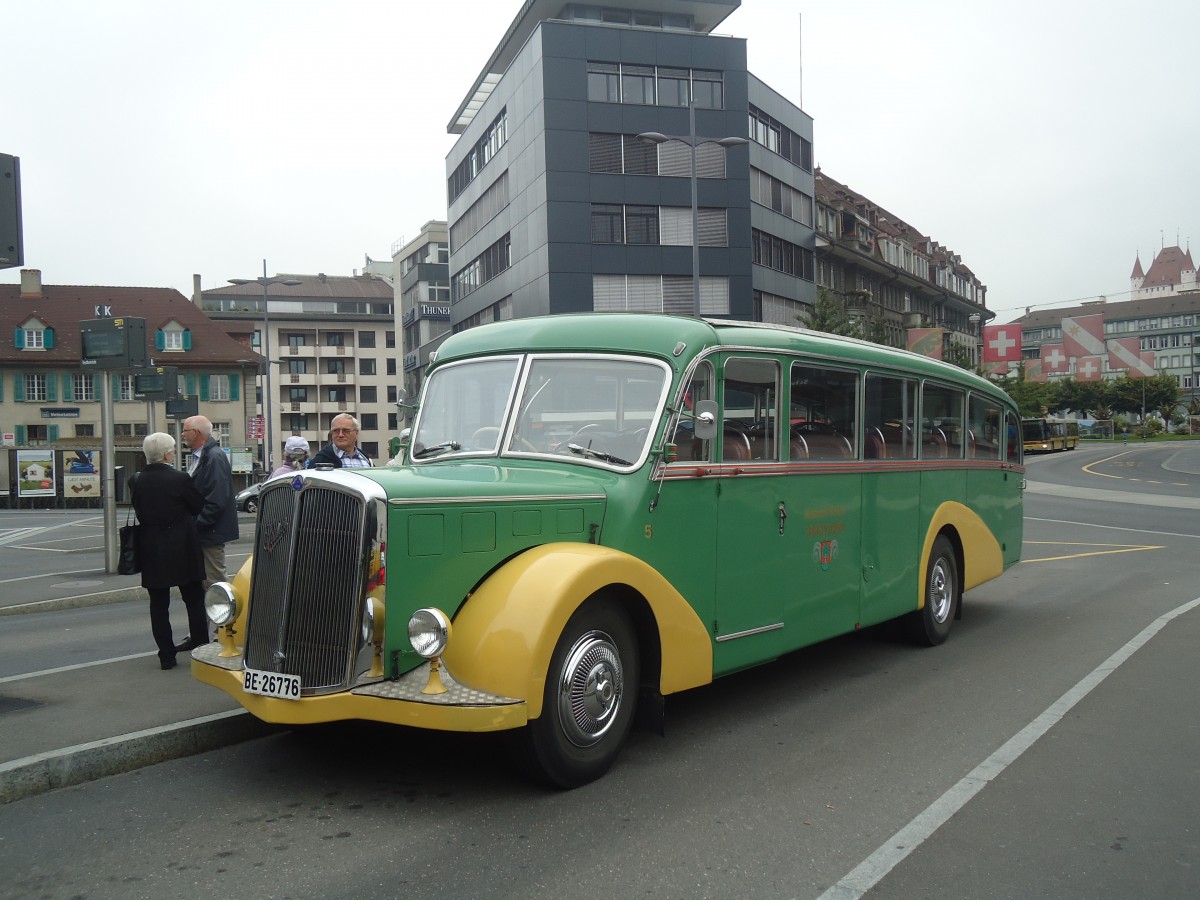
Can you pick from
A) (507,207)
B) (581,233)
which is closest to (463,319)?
(507,207)

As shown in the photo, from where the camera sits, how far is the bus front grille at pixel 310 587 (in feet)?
16.0

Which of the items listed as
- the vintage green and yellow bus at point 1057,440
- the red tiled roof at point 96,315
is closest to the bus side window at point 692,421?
the red tiled roof at point 96,315

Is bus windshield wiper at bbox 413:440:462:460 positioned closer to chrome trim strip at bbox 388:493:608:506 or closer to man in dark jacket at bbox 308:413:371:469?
chrome trim strip at bbox 388:493:608:506

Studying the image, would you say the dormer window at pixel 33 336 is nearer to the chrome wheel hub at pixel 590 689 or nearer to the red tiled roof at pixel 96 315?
the red tiled roof at pixel 96 315

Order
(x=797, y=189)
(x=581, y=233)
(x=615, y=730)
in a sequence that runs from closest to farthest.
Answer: (x=615, y=730) → (x=581, y=233) → (x=797, y=189)

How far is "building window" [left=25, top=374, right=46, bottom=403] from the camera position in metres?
61.1

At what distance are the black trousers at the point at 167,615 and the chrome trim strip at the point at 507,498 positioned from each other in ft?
10.8

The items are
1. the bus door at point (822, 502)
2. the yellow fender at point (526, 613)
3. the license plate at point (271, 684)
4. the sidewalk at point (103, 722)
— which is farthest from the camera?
the bus door at point (822, 502)

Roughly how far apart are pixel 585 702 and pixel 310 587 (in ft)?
4.70

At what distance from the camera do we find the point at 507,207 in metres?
47.4

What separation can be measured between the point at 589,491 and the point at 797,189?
163 ft

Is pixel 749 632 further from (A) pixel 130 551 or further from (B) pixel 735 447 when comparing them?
(A) pixel 130 551

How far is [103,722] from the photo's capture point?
19.8ft

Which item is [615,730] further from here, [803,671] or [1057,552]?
[1057,552]
